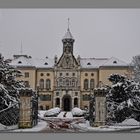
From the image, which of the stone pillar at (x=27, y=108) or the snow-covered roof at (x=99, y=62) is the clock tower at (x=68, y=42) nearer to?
the snow-covered roof at (x=99, y=62)

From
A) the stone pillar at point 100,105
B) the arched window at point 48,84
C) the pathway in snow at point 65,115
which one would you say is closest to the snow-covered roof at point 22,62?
the arched window at point 48,84

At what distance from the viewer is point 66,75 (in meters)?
5.17

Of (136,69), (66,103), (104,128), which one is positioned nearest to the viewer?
(104,128)

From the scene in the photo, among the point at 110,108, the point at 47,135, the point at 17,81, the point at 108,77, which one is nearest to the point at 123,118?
the point at 110,108

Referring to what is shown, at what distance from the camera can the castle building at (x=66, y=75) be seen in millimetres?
5074

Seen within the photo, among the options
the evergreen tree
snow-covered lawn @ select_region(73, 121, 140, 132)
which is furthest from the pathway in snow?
the evergreen tree

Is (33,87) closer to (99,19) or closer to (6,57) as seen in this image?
(6,57)

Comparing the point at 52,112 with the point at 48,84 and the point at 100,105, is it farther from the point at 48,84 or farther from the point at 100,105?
the point at 100,105

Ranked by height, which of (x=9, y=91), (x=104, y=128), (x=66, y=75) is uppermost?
(x=66, y=75)

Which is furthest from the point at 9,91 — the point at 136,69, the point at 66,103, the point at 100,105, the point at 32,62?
the point at 136,69

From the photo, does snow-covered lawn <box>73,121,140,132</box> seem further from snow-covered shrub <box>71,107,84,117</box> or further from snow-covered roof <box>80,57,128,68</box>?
Answer: snow-covered roof <box>80,57,128,68</box>

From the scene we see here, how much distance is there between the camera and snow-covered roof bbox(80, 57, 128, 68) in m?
5.00

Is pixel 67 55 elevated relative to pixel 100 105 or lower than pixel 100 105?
elevated

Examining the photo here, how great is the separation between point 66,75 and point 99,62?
414 millimetres
